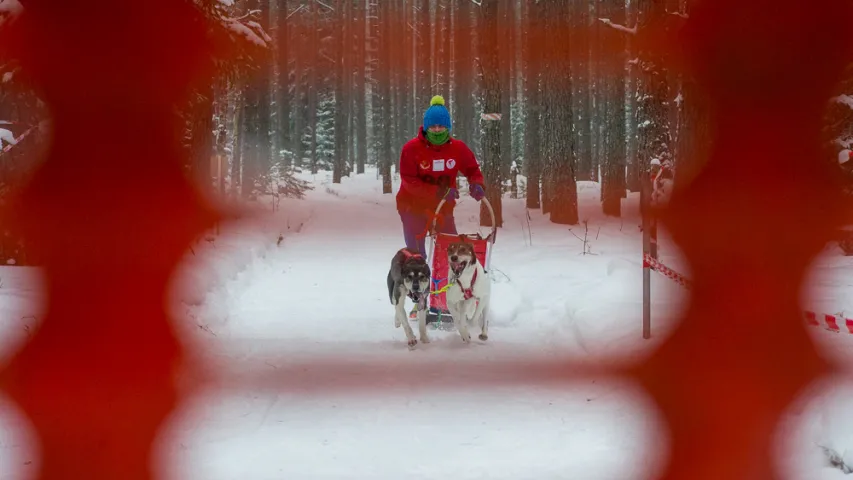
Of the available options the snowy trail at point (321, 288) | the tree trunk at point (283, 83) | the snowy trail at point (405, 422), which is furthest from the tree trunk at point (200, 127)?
the tree trunk at point (283, 83)

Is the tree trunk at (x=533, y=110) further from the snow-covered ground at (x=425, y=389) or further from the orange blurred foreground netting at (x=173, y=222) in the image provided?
the orange blurred foreground netting at (x=173, y=222)

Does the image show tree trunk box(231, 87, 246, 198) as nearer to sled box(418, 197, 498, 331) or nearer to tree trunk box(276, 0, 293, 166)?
tree trunk box(276, 0, 293, 166)

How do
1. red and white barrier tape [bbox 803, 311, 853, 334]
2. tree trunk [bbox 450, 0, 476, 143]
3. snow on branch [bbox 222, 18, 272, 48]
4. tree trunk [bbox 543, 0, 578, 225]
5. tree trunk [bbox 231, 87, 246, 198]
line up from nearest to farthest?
red and white barrier tape [bbox 803, 311, 853, 334] → snow on branch [bbox 222, 18, 272, 48] → tree trunk [bbox 543, 0, 578, 225] → tree trunk [bbox 231, 87, 246, 198] → tree trunk [bbox 450, 0, 476, 143]

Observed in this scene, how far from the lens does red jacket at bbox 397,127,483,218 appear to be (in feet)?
21.5

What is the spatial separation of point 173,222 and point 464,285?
309 cm

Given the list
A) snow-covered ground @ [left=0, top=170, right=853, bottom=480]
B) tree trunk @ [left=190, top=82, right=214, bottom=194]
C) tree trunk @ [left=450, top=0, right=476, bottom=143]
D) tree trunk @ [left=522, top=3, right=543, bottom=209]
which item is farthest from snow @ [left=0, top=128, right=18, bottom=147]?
tree trunk @ [left=450, top=0, right=476, bottom=143]

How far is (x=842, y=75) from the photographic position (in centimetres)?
247

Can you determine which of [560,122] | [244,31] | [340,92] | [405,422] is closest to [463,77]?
[340,92]

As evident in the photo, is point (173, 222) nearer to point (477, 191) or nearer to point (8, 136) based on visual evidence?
point (8, 136)

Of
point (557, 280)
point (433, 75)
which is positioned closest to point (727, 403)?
point (557, 280)

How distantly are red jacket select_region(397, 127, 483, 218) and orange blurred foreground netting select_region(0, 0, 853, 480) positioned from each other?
3.46 meters

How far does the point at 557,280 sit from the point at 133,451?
5764 millimetres

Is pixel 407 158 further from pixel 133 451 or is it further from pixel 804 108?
Result: pixel 804 108

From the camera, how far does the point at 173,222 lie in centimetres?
307
